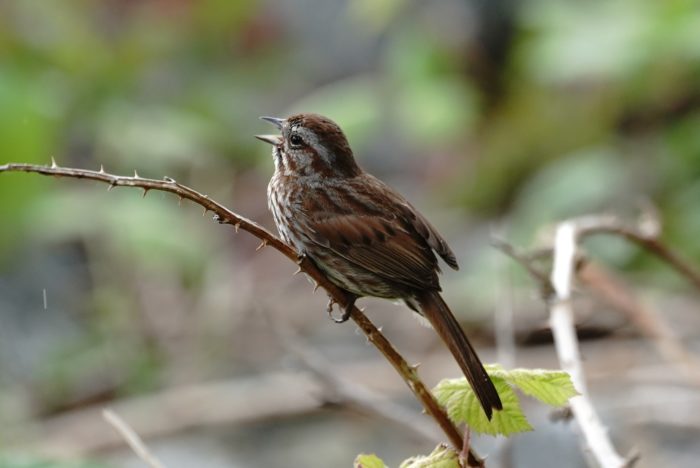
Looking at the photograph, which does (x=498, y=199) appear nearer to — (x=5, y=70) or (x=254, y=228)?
(x=5, y=70)

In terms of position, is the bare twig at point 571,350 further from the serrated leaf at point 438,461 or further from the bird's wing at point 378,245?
the bird's wing at point 378,245

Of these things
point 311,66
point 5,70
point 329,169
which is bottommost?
point 329,169

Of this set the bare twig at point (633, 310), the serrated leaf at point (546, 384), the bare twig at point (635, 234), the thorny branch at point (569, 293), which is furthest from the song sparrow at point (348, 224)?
the serrated leaf at point (546, 384)

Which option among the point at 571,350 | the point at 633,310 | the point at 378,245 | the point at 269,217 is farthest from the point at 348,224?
the point at 269,217

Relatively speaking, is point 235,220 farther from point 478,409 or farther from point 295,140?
point 295,140

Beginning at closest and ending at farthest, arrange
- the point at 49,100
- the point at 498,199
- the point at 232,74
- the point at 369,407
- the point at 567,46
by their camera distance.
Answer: the point at 369,407, the point at 567,46, the point at 49,100, the point at 498,199, the point at 232,74

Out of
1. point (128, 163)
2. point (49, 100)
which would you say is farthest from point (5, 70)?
point (128, 163)
